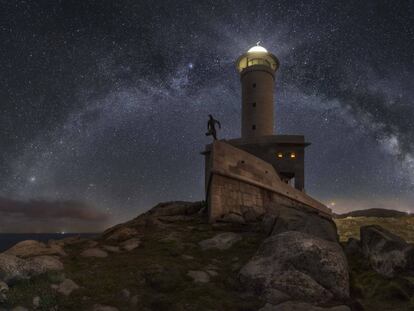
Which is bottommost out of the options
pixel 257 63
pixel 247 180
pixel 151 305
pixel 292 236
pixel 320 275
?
pixel 151 305

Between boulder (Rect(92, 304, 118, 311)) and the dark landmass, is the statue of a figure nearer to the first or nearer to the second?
boulder (Rect(92, 304, 118, 311))

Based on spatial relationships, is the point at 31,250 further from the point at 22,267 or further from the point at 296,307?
the point at 296,307

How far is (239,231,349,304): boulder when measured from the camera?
6.10m

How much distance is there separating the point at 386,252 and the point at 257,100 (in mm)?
28647

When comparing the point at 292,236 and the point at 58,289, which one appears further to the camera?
the point at 292,236

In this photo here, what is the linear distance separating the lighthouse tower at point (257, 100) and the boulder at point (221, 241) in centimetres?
2383

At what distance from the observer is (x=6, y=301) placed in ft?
16.9

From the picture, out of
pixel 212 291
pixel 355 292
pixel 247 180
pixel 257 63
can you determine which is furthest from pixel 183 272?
pixel 257 63

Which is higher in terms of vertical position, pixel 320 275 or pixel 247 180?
pixel 247 180

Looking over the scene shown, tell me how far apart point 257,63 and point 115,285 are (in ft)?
121

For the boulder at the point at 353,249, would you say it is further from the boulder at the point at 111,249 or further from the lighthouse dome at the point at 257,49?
the lighthouse dome at the point at 257,49

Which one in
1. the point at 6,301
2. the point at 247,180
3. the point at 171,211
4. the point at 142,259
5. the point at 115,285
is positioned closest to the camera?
the point at 6,301

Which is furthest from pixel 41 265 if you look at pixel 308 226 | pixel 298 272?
pixel 308 226

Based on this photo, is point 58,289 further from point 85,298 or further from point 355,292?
point 355,292
